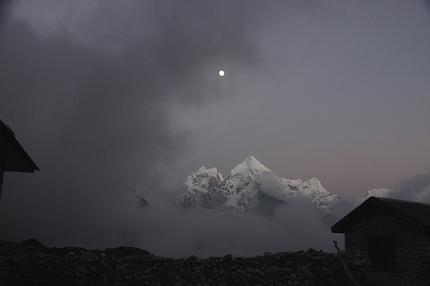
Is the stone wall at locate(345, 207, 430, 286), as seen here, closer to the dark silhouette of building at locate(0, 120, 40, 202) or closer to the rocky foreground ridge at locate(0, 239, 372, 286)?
the rocky foreground ridge at locate(0, 239, 372, 286)

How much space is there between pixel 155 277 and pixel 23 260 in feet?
18.8

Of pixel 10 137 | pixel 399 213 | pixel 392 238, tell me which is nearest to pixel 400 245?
pixel 392 238

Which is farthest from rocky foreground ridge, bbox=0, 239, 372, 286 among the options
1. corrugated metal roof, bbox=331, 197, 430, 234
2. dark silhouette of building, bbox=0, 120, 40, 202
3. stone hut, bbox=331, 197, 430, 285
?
corrugated metal roof, bbox=331, 197, 430, 234

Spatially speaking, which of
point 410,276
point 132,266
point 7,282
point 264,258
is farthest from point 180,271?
point 410,276

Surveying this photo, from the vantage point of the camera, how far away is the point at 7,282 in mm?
13984

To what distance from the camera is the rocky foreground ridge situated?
13781 millimetres

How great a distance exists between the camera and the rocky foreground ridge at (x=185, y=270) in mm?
13781

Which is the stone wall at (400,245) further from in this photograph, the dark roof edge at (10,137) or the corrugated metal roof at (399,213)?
the dark roof edge at (10,137)

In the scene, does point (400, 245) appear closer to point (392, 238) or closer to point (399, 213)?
point (392, 238)

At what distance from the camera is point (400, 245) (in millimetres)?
17344

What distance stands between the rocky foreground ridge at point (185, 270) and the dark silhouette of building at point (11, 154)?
389 centimetres

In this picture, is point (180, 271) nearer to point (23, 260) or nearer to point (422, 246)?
point (23, 260)

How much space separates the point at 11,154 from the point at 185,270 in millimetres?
8108

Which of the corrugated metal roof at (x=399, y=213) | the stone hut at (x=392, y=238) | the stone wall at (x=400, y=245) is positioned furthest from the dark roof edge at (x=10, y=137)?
the corrugated metal roof at (x=399, y=213)
